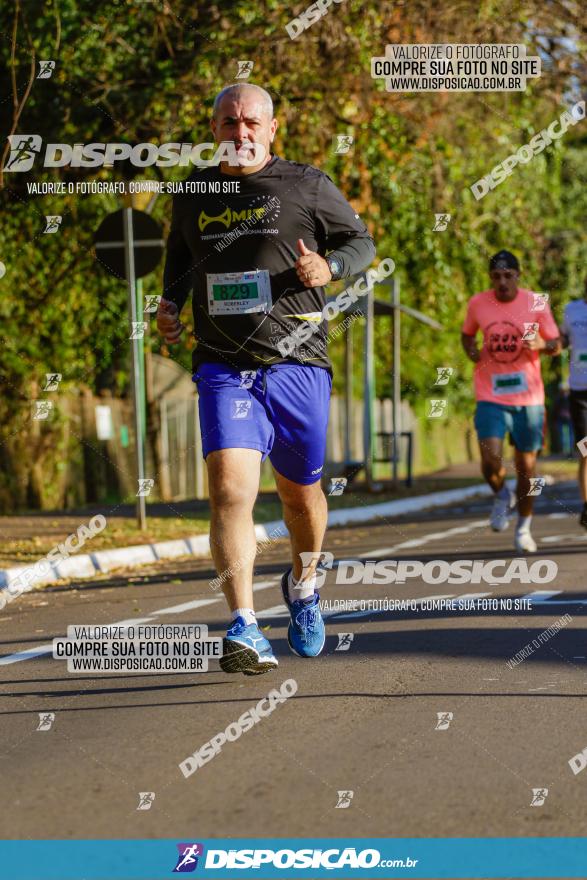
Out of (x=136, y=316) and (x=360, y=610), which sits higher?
(x=136, y=316)

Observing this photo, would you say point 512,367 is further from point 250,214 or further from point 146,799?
point 146,799

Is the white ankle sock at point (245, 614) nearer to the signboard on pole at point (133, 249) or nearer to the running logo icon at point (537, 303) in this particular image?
the running logo icon at point (537, 303)

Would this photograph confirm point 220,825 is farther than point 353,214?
No

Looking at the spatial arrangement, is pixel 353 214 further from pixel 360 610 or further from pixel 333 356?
pixel 333 356

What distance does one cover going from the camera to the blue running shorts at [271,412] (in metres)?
6.00

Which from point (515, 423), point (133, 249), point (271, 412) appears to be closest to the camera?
point (271, 412)

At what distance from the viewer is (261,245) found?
608cm

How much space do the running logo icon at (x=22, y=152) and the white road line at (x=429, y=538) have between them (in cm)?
462

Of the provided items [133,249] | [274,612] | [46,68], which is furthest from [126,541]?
[274,612]

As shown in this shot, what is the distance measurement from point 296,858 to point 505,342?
27.1ft

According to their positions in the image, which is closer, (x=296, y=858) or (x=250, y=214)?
(x=296, y=858)

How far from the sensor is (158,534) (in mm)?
14328

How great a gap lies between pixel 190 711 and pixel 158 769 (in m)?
0.90

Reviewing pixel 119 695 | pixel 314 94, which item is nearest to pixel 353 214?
pixel 119 695
